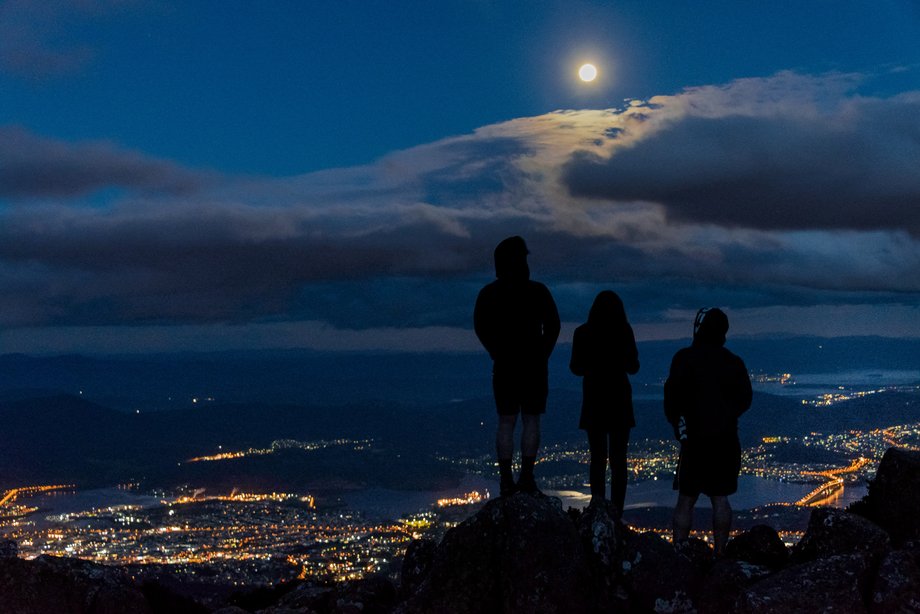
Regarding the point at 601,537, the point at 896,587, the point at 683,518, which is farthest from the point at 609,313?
the point at 896,587

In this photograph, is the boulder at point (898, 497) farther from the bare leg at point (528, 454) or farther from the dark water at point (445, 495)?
the dark water at point (445, 495)

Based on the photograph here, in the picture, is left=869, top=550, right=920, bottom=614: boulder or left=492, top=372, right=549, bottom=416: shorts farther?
left=492, top=372, right=549, bottom=416: shorts

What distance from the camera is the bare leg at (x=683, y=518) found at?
13.1 m

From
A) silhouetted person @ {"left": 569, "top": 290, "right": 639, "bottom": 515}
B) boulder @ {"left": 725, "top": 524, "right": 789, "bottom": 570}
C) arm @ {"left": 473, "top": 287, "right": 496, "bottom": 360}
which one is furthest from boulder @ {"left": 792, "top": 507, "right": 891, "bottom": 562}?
arm @ {"left": 473, "top": 287, "right": 496, "bottom": 360}

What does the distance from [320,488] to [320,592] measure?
187421mm

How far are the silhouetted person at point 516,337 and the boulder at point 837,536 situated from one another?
161 inches

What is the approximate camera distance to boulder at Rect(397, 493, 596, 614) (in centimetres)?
1021

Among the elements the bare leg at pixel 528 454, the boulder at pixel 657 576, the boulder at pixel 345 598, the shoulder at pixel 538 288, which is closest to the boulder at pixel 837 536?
the boulder at pixel 657 576

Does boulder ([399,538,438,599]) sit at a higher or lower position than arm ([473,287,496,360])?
lower

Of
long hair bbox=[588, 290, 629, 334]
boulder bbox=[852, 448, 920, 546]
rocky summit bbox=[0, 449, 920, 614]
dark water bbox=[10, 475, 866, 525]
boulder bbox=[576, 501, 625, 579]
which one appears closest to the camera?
rocky summit bbox=[0, 449, 920, 614]

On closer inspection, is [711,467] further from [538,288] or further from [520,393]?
[538,288]

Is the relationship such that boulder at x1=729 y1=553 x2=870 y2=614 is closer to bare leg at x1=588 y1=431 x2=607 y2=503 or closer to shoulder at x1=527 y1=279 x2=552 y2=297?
bare leg at x1=588 y1=431 x2=607 y2=503

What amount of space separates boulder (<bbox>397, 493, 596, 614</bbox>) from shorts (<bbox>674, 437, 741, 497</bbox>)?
131 inches

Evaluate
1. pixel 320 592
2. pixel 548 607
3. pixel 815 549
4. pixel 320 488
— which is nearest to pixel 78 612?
pixel 320 592
